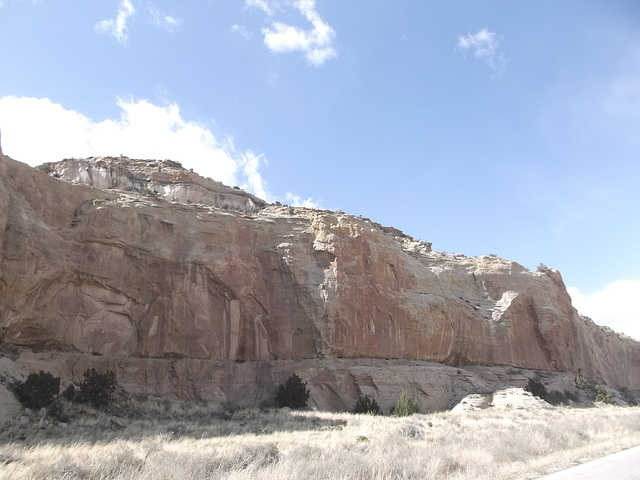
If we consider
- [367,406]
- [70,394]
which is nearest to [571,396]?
[367,406]

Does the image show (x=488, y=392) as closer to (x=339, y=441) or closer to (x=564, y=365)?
(x=564, y=365)

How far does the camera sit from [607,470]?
10.0m

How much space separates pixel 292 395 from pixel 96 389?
34.2 ft

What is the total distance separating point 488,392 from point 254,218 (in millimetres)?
21531

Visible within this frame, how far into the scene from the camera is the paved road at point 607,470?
30.2ft

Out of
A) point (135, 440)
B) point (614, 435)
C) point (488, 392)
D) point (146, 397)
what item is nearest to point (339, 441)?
point (135, 440)

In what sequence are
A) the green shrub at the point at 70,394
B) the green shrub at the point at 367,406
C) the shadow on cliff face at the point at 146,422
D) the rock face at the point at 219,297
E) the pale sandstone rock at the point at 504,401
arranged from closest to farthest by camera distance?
the shadow on cliff face at the point at 146,422, the green shrub at the point at 70,394, the rock face at the point at 219,297, the green shrub at the point at 367,406, the pale sandstone rock at the point at 504,401

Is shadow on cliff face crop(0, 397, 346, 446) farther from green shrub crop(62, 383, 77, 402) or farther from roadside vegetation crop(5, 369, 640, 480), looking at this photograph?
green shrub crop(62, 383, 77, 402)

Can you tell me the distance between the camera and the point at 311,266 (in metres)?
33.4

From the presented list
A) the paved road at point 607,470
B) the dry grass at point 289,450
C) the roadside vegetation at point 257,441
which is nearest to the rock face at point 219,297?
the roadside vegetation at point 257,441

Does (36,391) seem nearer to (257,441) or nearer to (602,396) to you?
(257,441)

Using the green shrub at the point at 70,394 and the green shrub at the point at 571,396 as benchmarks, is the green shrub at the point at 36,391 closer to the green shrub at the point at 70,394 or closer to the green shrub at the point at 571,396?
the green shrub at the point at 70,394

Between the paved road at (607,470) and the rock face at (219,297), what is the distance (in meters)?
19.3

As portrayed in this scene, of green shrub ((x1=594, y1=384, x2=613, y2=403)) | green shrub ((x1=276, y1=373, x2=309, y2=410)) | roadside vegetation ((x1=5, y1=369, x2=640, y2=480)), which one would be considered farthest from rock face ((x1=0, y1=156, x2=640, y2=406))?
green shrub ((x1=594, y1=384, x2=613, y2=403))
